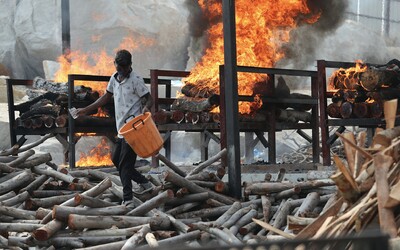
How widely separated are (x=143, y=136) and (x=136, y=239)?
5.09 feet

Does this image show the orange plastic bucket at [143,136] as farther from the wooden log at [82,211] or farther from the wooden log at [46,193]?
the wooden log at [46,193]

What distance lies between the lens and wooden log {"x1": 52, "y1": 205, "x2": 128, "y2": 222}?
8.05m

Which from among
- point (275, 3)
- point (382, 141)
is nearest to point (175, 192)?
point (382, 141)

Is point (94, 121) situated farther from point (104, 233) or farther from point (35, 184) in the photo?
point (104, 233)

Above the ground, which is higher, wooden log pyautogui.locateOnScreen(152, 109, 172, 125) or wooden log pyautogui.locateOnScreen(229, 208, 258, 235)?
wooden log pyautogui.locateOnScreen(152, 109, 172, 125)

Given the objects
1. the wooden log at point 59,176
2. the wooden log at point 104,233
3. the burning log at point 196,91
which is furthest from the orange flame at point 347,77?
the wooden log at point 104,233

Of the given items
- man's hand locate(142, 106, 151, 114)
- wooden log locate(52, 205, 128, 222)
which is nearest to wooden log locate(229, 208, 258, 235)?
wooden log locate(52, 205, 128, 222)

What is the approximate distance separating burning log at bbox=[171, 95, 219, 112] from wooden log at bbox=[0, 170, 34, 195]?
388cm

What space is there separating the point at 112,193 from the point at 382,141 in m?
5.00

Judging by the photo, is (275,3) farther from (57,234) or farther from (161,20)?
(161,20)

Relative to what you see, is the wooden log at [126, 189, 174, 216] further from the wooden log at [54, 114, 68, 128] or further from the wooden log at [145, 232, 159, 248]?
the wooden log at [54, 114, 68, 128]

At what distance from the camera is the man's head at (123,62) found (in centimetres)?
944

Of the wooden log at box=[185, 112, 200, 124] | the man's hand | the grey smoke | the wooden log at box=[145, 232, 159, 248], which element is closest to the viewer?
the wooden log at box=[145, 232, 159, 248]

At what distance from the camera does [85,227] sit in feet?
26.5
